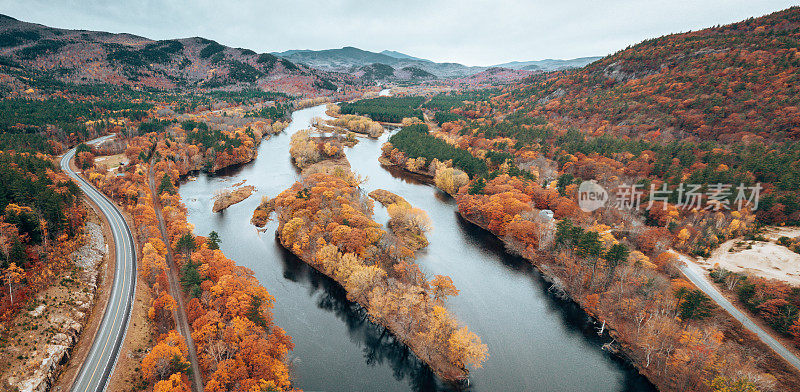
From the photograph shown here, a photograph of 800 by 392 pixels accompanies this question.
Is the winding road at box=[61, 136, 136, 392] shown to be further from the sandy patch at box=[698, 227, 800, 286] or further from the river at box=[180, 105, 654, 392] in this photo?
the sandy patch at box=[698, 227, 800, 286]

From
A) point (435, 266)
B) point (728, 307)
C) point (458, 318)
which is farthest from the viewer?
point (435, 266)

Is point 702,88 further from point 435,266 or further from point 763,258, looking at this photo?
point 435,266

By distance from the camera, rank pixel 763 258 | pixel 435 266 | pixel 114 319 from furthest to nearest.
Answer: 1. pixel 435 266
2. pixel 763 258
3. pixel 114 319

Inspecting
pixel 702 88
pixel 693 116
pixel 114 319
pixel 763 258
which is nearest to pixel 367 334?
pixel 114 319

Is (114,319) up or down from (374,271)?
down

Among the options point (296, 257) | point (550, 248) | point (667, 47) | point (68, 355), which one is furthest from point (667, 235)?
point (667, 47)

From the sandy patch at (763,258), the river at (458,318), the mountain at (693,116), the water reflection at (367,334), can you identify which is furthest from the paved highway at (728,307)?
the water reflection at (367,334)

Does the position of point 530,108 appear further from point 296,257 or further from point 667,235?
A: point 296,257
